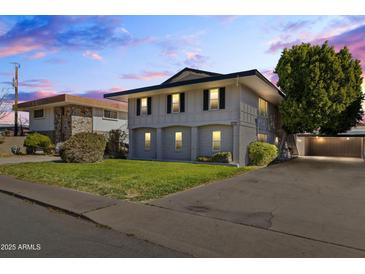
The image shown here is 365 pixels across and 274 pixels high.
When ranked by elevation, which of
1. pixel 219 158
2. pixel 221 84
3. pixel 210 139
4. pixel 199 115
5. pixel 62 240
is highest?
pixel 221 84

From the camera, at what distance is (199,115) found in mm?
19109

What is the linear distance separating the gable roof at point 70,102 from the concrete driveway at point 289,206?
71.3 feet

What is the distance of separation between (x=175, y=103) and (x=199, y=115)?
8.29 feet

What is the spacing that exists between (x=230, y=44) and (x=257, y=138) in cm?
1069

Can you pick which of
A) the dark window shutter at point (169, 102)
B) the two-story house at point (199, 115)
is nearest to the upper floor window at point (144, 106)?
the two-story house at point (199, 115)

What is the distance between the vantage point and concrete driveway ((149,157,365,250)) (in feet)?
17.1

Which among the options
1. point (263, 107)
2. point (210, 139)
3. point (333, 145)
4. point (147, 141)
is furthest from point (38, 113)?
point (333, 145)

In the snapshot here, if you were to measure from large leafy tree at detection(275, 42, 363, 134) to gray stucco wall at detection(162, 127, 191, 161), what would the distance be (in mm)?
9008

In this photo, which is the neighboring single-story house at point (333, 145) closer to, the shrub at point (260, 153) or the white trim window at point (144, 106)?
the shrub at point (260, 153)

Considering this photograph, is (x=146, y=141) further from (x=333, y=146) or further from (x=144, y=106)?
(x=333, y=146)

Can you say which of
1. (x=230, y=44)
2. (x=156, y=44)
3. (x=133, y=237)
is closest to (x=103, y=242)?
(x=133, y=237)

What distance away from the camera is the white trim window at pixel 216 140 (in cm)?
1869

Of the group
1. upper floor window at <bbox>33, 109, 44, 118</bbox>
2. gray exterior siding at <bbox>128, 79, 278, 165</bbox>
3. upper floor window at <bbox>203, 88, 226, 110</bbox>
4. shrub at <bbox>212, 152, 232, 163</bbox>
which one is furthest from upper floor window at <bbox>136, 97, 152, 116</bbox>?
upper floor window at <bbox>33, 109, 44, 118</bbox>

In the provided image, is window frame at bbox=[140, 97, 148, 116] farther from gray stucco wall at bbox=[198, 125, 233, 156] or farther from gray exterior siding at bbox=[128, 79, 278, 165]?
gray stucco wall at bbox=[198, 125, 233, 156]
